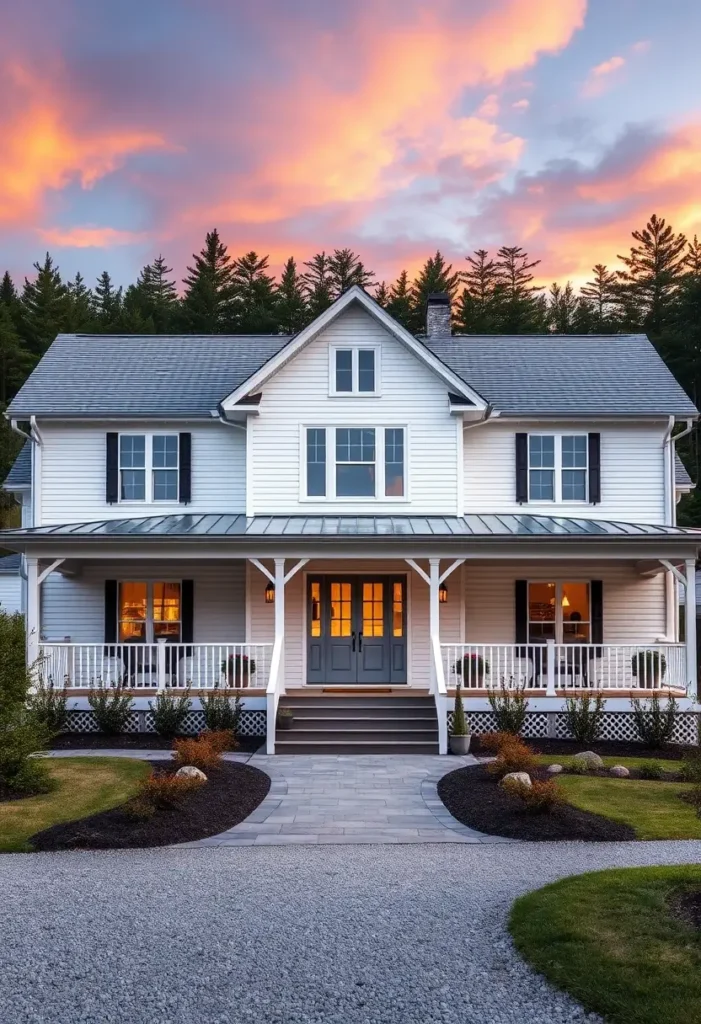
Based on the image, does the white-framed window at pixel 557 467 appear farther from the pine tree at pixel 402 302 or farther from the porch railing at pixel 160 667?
the pine tree at pixel 402 302

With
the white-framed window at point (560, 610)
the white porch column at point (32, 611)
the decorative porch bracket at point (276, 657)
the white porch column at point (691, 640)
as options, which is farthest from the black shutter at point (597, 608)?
the white porch column at point (32, 611)

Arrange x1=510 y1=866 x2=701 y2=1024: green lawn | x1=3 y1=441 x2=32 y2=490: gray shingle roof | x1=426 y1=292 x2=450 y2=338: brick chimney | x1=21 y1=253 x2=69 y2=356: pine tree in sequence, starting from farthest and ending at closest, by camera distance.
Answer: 1. x1=21 y1=253 x2=69 y2=356: pine tree
2. x1=426 y1=292 x2=450 y2=338: brick chimney
3. x1=3 y1=441 x2=32 y2=490: gray shingle roof
4. x1=510 y1=866 x2=701 y2=1024: green lawn

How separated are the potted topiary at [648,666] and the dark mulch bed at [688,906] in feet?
30.5

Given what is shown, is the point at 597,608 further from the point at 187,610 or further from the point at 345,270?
the point at 345,270

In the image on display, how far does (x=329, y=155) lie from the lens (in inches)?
822

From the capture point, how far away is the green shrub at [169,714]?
15469 millimetres

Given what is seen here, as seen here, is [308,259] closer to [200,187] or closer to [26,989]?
[200,187]

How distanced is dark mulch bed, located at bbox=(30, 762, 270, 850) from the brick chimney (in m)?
15.2

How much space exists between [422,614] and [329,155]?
37.8 ft

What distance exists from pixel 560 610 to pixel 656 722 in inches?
172

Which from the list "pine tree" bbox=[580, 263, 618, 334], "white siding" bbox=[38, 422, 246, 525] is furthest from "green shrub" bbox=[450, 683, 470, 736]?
"pine tree" bbox=[580, 263, 618, 334]

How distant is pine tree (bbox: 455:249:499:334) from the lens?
163 ft

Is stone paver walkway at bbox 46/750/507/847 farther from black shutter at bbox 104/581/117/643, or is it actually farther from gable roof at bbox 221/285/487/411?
gable roof at bbox 221/285/487/411

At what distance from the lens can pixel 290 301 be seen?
50.0 meters
